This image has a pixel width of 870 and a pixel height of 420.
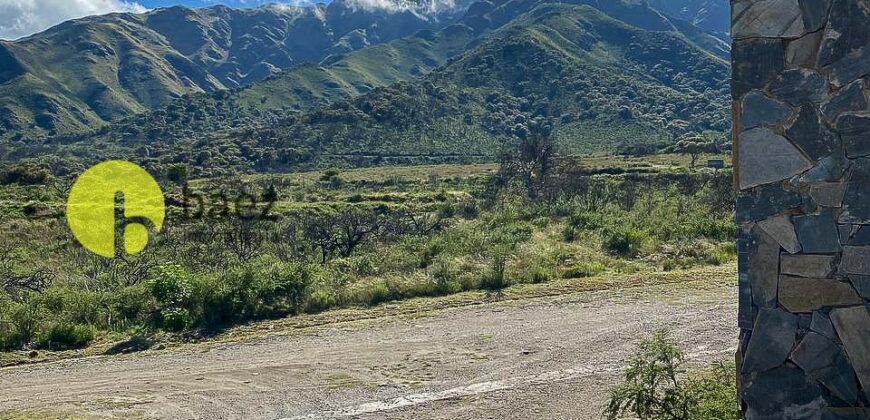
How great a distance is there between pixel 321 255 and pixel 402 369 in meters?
9.24

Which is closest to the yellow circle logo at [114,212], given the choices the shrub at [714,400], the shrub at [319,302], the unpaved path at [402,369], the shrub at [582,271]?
the shrub at [319,302]

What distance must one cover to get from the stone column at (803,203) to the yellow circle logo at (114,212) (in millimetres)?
17889

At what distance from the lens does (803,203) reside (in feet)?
12.6

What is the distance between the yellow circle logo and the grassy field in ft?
2.20

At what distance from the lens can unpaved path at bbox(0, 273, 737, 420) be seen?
6742 millimetres

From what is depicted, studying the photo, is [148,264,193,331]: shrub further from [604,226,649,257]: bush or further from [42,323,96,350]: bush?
[604,226,649,257]: bush

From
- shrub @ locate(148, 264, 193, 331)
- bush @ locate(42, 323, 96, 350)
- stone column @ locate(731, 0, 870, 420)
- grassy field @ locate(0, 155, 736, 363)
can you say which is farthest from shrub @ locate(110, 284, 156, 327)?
stone column @ locate(731, 0, 870, 420)

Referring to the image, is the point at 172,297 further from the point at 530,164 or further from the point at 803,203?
the point at 530,164

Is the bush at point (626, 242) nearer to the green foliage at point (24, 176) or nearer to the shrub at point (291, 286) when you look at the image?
the shrub at point (291, 286)

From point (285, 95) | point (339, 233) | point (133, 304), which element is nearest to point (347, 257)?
point (339, 233)

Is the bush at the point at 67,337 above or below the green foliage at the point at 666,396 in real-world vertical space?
below

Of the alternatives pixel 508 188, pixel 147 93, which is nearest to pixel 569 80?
pixel 508 188

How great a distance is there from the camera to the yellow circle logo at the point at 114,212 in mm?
→ 21700

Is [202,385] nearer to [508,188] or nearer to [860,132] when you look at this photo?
[860,132]
